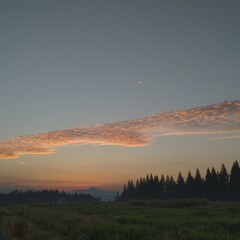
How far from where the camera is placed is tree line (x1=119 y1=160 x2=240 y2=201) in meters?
88.0

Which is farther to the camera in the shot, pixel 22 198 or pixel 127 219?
pixel 22 198

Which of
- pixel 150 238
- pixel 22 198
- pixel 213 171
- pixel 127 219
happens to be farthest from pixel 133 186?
pixel 150 238

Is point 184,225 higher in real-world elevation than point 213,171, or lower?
lower

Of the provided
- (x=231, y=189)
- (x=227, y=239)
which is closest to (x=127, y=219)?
(x=227, y=239)

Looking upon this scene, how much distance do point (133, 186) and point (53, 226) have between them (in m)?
121

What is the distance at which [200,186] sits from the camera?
96.0 m

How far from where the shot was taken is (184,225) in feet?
77.0

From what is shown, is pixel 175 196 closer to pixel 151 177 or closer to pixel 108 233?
pixel 151 177

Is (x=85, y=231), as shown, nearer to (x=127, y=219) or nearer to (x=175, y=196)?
(x=127, y=219)

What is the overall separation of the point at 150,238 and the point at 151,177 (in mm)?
108767

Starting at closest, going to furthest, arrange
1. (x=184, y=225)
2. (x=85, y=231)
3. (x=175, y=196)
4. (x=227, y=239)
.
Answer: (x=227, y=239) → (x=85, y=231) → (x=184, y=225) → (x=175, y=196)

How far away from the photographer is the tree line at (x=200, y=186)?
289ft

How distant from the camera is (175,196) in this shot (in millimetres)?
103375

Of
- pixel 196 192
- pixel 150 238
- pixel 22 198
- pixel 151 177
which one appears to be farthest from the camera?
pixel 22 198
